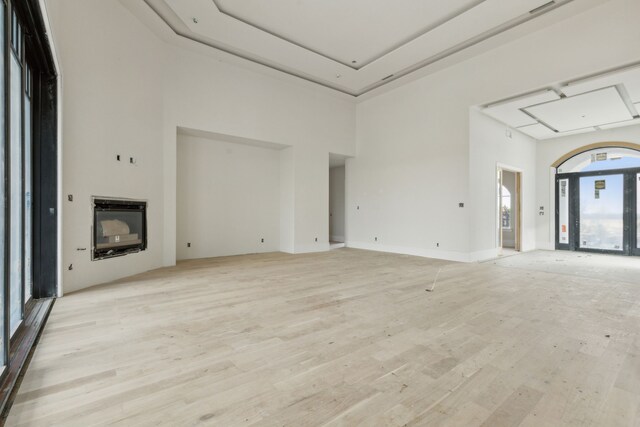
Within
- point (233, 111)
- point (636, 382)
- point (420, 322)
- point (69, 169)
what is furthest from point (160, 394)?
point (233, 111)

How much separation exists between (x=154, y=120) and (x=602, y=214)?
Result: 1106cm

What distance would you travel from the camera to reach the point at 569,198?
28.7 feet

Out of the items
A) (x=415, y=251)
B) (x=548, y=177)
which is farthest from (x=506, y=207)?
(x=415, y=251)

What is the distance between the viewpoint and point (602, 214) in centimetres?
823

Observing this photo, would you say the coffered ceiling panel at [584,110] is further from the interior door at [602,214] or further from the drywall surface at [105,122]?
the drywall surface at [105,122]

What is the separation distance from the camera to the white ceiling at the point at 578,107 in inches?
207

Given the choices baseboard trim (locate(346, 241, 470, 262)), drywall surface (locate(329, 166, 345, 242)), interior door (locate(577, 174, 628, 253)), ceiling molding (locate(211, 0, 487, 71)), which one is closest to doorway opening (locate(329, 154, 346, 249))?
drywall surface (locate(329, 166, 345, 242))

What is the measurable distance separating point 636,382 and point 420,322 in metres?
1.43

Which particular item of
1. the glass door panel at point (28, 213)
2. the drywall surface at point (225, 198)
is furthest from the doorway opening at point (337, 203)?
the glass door panel at point (28, 213)

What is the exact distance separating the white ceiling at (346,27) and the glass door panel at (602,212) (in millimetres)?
5544

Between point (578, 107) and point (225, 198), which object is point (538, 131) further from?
point (225, 198)

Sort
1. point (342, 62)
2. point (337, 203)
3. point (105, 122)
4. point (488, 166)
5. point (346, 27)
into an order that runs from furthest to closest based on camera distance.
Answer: point (337, 203) < point (488, 166) < point (342, 62) < point (346, 27) < point (105, 122)

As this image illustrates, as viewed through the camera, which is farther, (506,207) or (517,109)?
(506,207)

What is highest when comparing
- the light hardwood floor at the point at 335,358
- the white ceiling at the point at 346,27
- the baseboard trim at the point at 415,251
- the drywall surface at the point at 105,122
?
the white ceiling at the point at 346,27
